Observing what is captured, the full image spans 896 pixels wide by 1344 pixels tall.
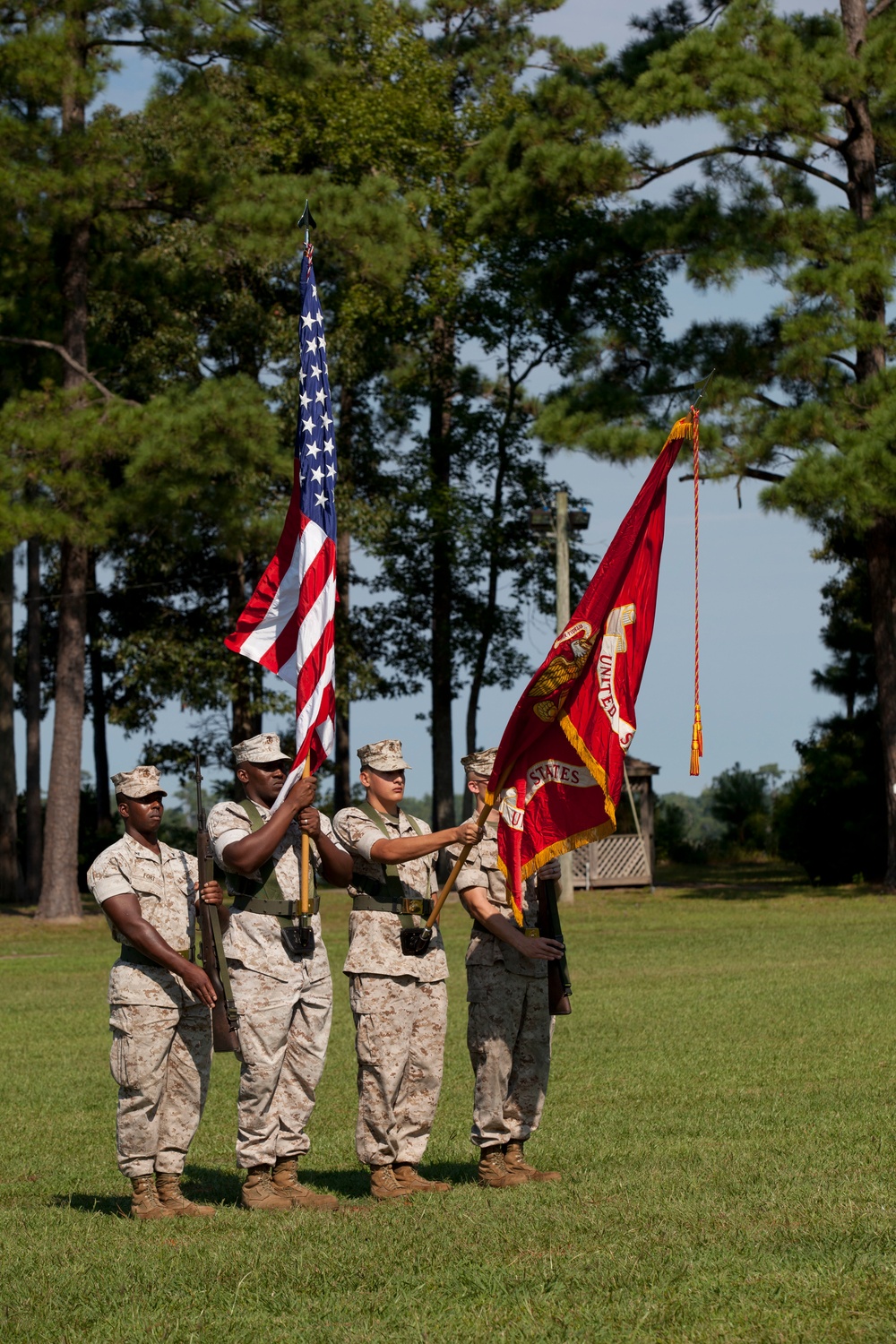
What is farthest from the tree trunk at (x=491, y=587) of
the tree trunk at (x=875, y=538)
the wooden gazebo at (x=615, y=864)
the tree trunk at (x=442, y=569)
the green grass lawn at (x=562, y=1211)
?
the green grass lawn at (x=562, y=1211)

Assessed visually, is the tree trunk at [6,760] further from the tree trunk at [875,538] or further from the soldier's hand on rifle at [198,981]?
the soldier's hand on rifle at [198,981]

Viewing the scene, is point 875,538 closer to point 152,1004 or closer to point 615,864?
point 615,864

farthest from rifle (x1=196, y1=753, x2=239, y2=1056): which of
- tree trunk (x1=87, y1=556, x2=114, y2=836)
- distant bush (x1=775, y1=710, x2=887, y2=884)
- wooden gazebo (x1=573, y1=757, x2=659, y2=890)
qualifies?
tree trunk (x1=87, y1=556, x2=114, y2=836)

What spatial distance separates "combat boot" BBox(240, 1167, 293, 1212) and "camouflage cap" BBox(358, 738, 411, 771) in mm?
1912

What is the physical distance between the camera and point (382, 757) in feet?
26.8

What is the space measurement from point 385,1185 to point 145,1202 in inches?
42.5

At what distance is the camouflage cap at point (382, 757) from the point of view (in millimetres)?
8164

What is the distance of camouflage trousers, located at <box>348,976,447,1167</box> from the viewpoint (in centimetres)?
788

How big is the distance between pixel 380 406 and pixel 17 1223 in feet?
117

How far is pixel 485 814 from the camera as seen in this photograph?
25.6ft

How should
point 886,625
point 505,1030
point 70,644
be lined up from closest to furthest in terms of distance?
point 505,1030
point 70,644
point 886,625

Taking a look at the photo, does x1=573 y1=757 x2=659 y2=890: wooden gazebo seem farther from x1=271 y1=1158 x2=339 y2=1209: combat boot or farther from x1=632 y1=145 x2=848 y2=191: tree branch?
x1=271 y1=1158 x2=339 y2=1209: combat boot

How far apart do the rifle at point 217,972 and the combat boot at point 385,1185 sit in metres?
0.88

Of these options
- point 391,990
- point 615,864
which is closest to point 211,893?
point 391,990
